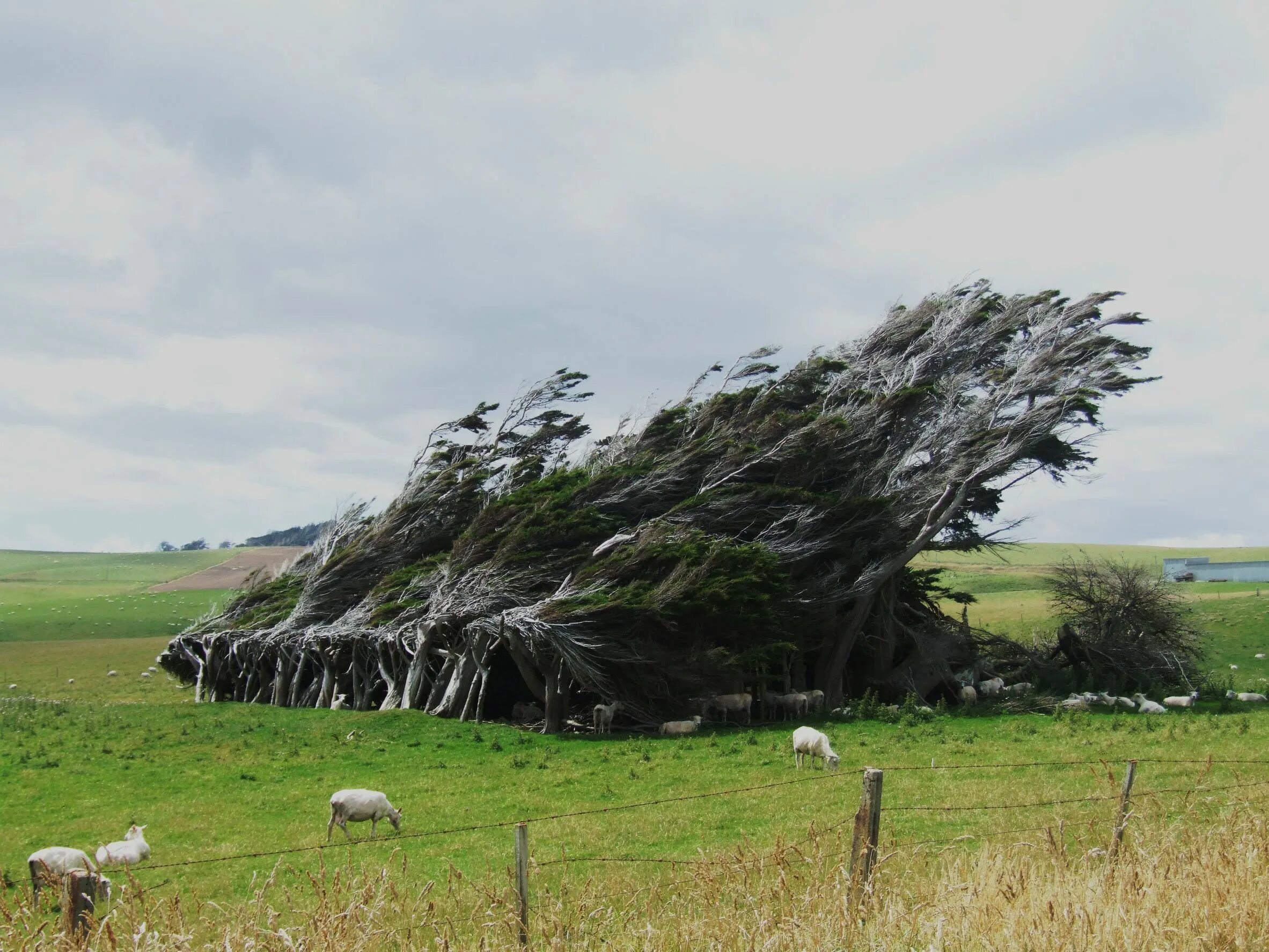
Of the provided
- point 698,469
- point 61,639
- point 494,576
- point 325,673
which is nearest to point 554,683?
point 494,576

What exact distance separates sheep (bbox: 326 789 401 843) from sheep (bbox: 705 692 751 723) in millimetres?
14215

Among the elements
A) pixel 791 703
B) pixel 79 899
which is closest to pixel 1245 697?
pixel 791 703

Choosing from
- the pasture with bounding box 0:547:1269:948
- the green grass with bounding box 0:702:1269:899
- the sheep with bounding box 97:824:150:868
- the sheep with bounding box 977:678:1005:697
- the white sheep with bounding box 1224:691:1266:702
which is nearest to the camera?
the pasture with bounding box 0:547:1269:948

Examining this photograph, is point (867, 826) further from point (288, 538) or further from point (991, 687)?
point (288, 538)

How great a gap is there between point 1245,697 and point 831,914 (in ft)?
93.1

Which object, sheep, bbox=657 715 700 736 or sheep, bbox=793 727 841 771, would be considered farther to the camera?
sheep, bbox=657 715 700 736

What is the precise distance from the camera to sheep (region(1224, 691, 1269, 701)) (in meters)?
27.9

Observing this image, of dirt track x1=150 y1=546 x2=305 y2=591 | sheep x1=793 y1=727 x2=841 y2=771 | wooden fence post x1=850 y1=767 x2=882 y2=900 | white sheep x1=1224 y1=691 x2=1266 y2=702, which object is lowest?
white sheep x1=1224 y1=691 x2=1266 y2=702

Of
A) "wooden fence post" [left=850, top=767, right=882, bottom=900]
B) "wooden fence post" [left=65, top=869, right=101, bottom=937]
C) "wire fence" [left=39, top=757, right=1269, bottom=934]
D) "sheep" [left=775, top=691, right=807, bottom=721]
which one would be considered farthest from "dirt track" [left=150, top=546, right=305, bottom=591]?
"wooden fence post" [left=850, top=767, right=882, bottom=900]

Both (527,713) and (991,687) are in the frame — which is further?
(991,687)

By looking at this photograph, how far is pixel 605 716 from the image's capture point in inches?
973

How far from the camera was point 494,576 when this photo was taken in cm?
2681

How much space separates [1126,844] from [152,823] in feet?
41.9

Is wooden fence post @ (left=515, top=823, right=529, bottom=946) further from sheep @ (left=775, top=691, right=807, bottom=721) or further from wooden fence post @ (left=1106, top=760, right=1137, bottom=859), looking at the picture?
sheep @ (left=775, top=691, right=807, bottom=721)
